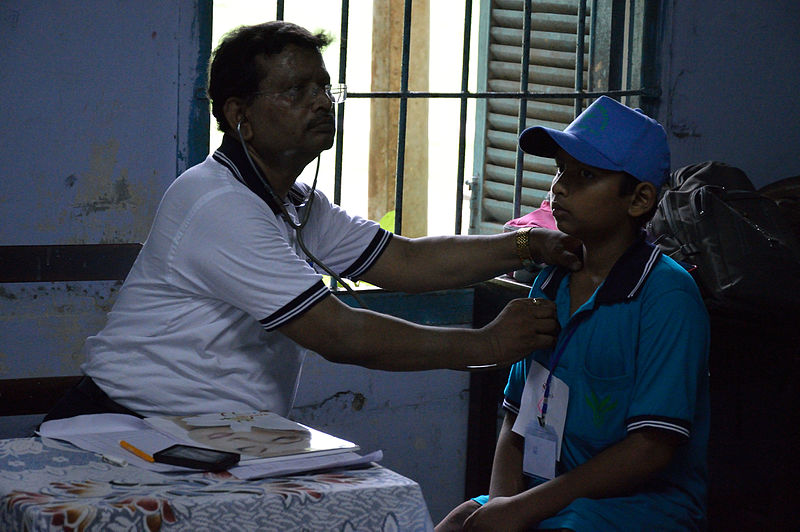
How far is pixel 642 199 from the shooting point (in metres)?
2.07

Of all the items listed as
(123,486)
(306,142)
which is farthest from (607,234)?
(123,486)

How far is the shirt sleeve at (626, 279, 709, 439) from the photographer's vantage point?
188 cm

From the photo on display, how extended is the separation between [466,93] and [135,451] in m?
2.10

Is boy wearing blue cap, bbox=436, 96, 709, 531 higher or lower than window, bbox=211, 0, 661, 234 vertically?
lower

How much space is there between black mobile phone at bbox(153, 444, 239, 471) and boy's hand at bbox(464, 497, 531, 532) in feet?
2.03

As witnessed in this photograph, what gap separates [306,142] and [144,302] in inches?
20.0

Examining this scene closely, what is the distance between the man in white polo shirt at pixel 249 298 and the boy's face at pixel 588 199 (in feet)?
0.52

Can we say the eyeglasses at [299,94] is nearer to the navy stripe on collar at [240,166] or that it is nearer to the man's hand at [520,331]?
the navy stripe on collar at [240,166]

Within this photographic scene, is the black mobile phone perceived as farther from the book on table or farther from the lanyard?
the lanyard


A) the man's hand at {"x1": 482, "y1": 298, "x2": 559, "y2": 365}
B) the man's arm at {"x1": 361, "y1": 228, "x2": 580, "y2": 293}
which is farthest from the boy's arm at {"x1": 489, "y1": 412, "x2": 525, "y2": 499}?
the man's arm at {"x1": 361, "y1": 228, "x2": 580, "y2": 293}

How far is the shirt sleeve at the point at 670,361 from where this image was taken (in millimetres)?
1885

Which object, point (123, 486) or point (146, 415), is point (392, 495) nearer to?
point (123, 486)

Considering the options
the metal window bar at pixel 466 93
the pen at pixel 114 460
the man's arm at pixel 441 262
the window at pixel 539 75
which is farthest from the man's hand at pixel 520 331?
the window at pixel 539 75

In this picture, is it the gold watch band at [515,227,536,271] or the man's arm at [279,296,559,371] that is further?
the gold watch band at [515,227,536,271]
